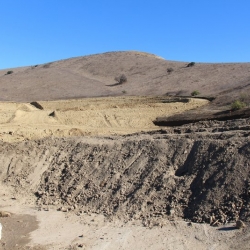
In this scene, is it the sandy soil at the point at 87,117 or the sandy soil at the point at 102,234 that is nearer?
the sandy soil at the point at 102,234

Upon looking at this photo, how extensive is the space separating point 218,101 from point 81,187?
15.6 metres

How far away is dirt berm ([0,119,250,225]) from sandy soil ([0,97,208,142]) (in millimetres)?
4289

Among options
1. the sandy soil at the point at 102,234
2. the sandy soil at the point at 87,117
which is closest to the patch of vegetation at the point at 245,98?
the sandy soil at the point at 87,117

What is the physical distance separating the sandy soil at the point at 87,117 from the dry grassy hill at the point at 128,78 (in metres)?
5.26

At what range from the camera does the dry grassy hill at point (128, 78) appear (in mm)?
35219

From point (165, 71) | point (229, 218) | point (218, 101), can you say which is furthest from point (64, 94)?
point (229, 218)

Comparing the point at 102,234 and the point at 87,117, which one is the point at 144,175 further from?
the point at 87,117

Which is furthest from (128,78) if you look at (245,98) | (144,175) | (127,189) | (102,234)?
(102,234)

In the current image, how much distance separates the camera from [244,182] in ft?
27.4

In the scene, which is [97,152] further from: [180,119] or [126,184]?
[180,119]

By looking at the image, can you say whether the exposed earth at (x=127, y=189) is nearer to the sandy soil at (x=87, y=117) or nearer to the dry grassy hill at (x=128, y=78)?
the sandy soil at (x=87, y=117)

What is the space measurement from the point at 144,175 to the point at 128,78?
36.8 metres

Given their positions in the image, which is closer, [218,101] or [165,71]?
[218,101]

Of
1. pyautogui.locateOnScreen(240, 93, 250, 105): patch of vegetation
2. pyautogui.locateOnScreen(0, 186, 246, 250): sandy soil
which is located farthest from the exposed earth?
pyautogui.locateOnScreen(240, 93, 250, 105): patch of vegetation
